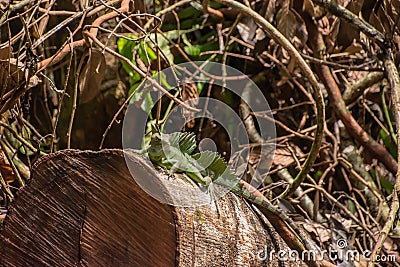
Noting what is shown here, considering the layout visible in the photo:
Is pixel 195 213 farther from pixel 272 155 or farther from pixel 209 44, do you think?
pixel 209 44

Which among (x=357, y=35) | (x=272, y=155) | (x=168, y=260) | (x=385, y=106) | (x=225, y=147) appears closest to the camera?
(x=168, y=260)

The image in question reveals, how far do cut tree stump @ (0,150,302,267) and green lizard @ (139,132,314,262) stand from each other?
0.03 metres

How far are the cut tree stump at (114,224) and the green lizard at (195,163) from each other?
1.0 inches

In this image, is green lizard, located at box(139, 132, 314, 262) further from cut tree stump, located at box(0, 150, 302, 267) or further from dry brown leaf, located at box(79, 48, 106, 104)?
dry brown leaf, located at box(79, 48, 106, 104)

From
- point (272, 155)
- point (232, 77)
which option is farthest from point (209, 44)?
point (272, 155)

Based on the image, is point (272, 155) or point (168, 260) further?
point (272, 155)

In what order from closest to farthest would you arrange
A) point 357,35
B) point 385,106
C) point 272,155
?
point 357,35 < point 272,155 < point 385,106

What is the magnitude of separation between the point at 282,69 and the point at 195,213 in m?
1.25

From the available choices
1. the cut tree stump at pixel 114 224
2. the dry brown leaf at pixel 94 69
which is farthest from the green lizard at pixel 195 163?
the dry brown leaf at pixel 94 69

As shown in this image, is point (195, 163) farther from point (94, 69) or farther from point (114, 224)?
point (94, 69)

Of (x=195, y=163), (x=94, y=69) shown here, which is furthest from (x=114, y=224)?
(x=94, y=69)

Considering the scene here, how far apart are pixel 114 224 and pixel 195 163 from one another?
7.1 inches

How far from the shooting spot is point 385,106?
224cm

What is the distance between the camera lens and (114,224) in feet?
3.75
